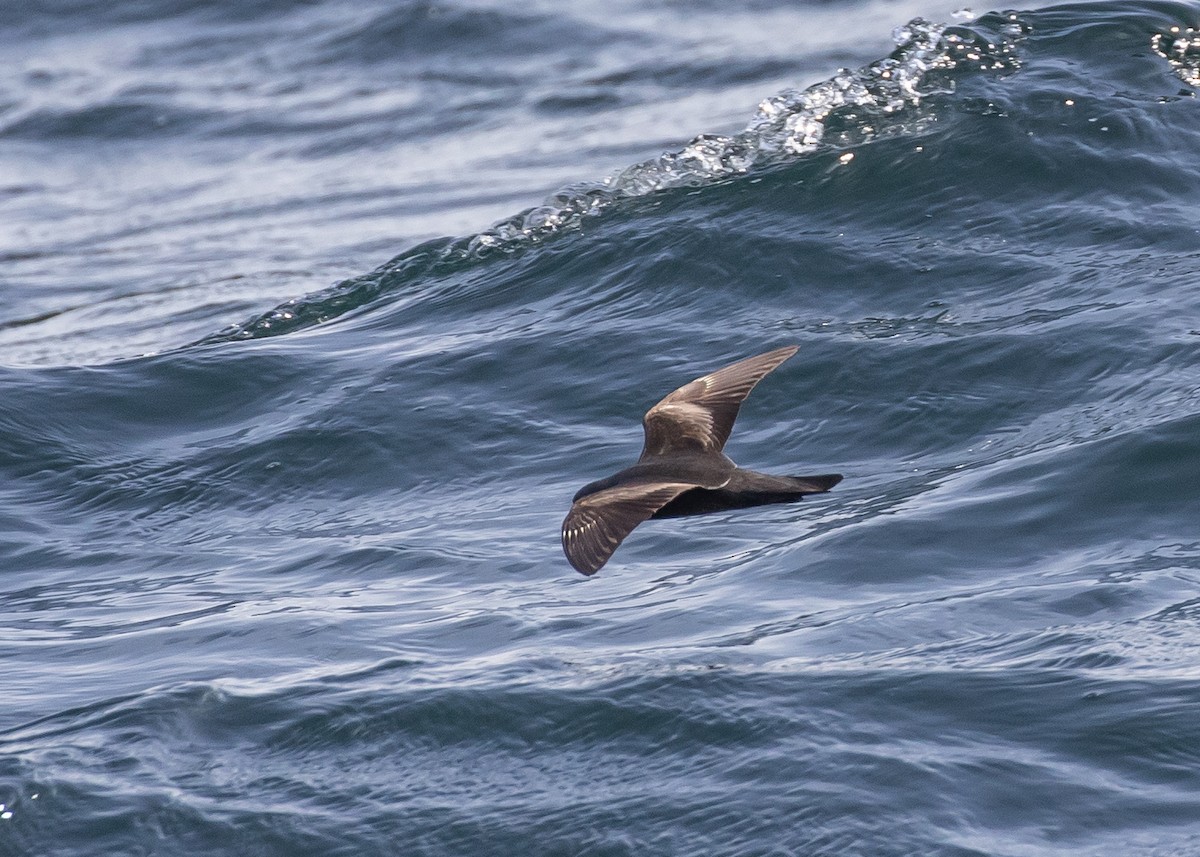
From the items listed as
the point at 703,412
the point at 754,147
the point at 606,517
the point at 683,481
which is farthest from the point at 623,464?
the point at 754,147

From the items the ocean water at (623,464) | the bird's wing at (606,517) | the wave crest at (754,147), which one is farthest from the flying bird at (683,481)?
the wave crest at (754,147)

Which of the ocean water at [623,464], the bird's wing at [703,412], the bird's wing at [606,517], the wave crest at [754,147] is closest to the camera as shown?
the bird's wing at [606,517]

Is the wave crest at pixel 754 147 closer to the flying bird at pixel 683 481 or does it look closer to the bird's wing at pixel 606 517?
the flying bird at pixel 683 481

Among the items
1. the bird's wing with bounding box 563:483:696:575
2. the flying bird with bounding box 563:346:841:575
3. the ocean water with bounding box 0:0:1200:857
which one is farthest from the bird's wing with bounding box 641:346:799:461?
the bird's wing with bounding box 563:483:696:575

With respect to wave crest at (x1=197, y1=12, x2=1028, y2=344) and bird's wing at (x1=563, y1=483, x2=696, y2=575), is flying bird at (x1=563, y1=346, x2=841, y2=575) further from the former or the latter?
wave crest at (x1=197, y1=12, x2=1028, y2=344)

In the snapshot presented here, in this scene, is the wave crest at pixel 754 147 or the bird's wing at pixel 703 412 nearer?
the bird's wing at pixel 703 412

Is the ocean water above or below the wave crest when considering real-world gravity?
below

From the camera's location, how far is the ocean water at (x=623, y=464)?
5.23 meters

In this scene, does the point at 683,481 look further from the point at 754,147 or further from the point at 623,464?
the point at 754,147

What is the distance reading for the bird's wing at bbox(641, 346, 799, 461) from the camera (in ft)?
21.1

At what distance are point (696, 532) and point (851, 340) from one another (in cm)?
187

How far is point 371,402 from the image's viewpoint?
902 centimetres

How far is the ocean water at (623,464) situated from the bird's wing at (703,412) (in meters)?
0.62

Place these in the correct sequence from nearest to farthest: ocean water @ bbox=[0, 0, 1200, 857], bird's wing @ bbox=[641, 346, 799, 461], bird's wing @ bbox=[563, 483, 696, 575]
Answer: bird's wing @ bbox=[563, 483, 696, 575] → ocean water @ bbox=[0, 0, 1200, 857] → bird's wing @ bbox=[641, 346, 799, 461]
